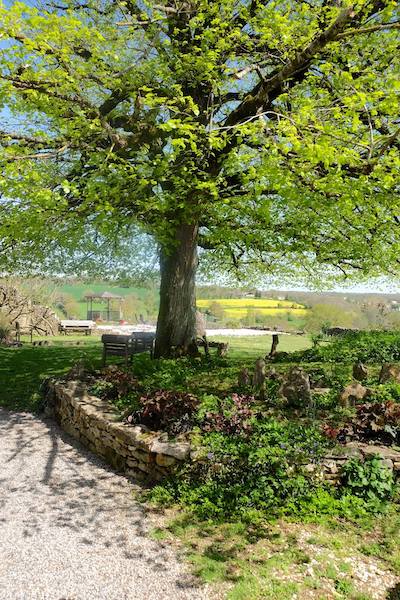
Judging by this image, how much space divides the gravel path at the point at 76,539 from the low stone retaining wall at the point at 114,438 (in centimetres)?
29

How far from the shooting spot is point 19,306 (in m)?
27.5

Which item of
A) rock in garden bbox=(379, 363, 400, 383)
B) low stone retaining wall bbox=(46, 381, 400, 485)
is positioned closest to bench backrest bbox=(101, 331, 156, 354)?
low stone retaining wall bbox=(46, 381, 400, 485)

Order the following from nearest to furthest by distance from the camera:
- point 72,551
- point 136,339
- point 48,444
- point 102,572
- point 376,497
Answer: point 102,572, point 72,551, point 376,497, point 48,444, point 136,339

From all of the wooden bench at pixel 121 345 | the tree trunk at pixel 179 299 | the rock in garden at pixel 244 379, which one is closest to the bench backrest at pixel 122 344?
the wooden bench at pixel 121 345

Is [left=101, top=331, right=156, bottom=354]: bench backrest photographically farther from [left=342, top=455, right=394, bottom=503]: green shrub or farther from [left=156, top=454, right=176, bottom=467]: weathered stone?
[left=342, top=455, right=394, bottom=503]: green shrub

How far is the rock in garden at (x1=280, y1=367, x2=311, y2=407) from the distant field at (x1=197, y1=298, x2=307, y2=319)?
1118 inches

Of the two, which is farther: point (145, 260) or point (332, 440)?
point (145, 260)

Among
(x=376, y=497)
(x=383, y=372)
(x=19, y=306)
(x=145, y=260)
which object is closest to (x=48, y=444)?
(x=376, y=497)

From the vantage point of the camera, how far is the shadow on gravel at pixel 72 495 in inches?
208

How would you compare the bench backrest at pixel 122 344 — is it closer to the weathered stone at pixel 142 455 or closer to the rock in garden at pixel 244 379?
the rock in garden at pixel 244 379

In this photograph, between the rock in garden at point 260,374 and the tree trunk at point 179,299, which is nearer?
the rock in garden at point 260,374

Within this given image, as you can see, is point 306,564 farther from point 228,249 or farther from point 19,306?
point 19,306

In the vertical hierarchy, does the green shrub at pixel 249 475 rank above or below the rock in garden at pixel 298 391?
below

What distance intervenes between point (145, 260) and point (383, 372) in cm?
1238
